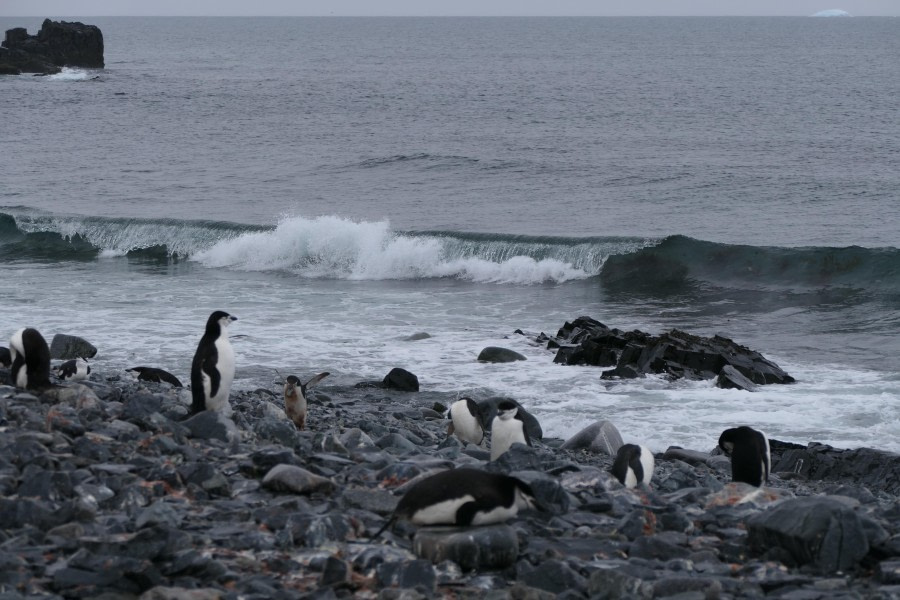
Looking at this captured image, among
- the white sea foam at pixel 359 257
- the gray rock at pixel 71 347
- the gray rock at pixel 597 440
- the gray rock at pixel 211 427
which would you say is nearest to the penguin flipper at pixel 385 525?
the gray rock at pixel 211 427

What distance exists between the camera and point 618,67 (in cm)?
9356

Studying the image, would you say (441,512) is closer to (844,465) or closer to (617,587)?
(617,587)

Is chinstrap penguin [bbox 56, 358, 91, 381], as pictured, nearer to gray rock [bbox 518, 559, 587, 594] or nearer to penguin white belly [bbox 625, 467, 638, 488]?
penguin white belly [bbox 625, 467, 638, 488]

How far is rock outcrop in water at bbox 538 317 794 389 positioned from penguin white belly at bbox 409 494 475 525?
395 inches

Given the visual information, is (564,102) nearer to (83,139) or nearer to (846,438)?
(83,139)

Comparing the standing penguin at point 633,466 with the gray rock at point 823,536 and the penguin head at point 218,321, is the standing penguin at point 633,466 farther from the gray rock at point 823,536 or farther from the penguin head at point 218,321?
the penguin head at point 218,321

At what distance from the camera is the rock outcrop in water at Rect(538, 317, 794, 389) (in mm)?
15781

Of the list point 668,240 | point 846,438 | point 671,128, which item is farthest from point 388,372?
point 671,128

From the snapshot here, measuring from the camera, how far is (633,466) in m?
8.88

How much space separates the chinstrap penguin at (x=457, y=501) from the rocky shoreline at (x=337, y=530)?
94 millimetres

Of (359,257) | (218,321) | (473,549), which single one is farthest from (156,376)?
(359,257)

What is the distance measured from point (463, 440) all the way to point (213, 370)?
315cm

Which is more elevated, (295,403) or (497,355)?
(295,403)

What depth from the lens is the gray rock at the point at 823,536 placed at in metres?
5.75
